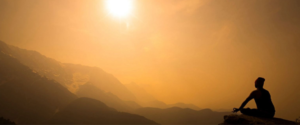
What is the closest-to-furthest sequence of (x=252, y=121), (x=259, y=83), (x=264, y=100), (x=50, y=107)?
(x=252, y=121)
(x=264, y=100)
(x=259, y=83)
(x=50, y=107)

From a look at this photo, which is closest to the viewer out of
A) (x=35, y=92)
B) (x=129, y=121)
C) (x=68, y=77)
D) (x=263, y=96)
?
(x=263, y=96)

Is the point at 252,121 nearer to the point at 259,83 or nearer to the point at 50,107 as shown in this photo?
the point at 259,83

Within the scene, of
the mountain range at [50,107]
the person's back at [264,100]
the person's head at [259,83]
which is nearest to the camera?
the person's back at [264,100]

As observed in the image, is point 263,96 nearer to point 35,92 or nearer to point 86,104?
point 86,104

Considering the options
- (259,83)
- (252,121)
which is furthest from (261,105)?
(252,121)

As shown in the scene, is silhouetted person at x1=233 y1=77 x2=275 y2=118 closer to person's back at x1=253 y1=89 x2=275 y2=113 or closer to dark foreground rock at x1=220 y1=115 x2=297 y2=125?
person's back at x1=253 y1=89 x2=275 y2=113

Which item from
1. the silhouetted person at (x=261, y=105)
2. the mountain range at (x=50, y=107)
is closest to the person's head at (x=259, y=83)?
the silhouetted person at (x=261, y=105)

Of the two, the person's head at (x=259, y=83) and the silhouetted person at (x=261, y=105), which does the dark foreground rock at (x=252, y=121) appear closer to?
the silhouetted person at (x=261, y=105)

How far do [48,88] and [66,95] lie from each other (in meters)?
9.81

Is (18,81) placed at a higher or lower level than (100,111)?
higher

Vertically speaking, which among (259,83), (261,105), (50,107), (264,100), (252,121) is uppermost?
(259,83)

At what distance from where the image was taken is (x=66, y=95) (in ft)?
256

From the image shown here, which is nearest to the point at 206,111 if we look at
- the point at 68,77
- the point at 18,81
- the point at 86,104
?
the point at 86,104

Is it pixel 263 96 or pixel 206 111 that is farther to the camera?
pixel 206 111
